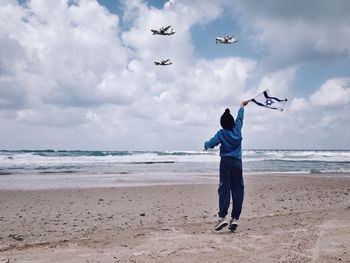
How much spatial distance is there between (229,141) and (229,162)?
392 mm

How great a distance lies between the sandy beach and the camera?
5.16 meters

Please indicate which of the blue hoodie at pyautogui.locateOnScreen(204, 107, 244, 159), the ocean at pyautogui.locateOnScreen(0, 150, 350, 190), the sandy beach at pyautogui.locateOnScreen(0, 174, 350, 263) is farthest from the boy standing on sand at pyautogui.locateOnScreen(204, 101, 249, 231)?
the ocean at pyautogui.locateOnScreen(0, 150, 350, 190)

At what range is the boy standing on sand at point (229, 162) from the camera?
6.90 m

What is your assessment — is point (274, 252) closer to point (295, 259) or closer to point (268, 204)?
point (295, 259)

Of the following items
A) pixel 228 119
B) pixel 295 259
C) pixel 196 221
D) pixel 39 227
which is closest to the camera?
pixel 295 259

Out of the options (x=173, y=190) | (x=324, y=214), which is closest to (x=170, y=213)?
(x=324, y=214)

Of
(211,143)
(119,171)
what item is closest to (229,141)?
(211,143)

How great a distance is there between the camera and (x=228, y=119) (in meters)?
6.92

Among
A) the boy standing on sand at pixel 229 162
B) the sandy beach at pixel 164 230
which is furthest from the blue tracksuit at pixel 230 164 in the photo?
the sandy beach at pixel 164 230

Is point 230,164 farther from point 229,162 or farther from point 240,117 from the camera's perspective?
point 240,117

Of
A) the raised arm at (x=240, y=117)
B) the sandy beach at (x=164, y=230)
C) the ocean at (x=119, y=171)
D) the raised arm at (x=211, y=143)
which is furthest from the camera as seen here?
the ocean at (x=119, y=171)

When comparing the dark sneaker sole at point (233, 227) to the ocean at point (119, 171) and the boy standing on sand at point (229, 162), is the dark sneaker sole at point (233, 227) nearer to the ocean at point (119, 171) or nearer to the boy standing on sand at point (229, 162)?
the boy standing on sand at point (229, 162)

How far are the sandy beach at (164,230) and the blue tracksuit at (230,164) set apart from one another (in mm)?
509

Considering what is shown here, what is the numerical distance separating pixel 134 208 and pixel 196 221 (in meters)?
2.48
